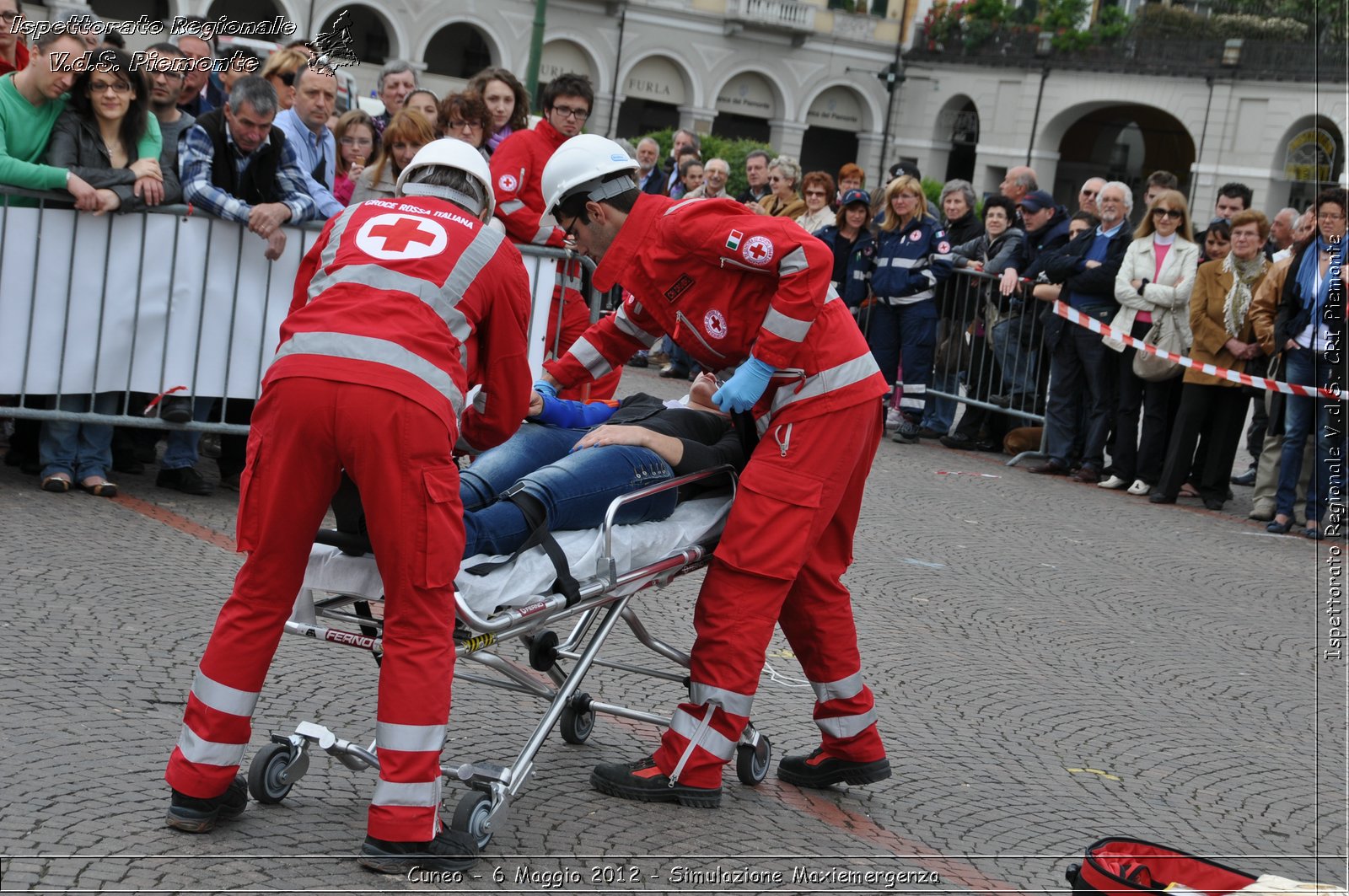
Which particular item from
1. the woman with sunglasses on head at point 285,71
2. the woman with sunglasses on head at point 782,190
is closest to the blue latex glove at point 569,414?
the woman with sunglasses on head at point 285,71

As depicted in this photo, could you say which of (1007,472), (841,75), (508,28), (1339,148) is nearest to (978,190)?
(841,75)

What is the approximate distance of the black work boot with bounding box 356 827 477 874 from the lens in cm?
347

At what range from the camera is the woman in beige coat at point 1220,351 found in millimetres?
9961

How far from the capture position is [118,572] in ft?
19.2

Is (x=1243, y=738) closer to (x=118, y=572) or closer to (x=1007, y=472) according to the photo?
(x=118, y=572)

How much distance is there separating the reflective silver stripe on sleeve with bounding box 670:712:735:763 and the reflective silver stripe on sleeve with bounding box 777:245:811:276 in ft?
4.14

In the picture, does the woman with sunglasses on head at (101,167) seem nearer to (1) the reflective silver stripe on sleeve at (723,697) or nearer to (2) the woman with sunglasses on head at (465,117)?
(2) the woman with sunglasses on head at (465,117)

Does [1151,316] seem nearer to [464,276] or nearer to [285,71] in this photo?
[285,71]

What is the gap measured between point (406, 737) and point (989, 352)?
9.21 meters

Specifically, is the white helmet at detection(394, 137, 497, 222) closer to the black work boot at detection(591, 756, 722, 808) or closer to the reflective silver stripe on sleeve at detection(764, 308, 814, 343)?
the reflective silver stripe on sleeve at detection(764, 308, 814, 343)

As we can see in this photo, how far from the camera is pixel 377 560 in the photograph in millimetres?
3531

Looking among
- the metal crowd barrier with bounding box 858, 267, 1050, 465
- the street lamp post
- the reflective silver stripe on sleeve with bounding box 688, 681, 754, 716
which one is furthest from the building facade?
the reflective silver stripe on sleeve with bounding box 688, 681, 754, 716

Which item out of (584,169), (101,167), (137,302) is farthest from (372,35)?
(584,169)

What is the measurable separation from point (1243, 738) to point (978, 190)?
167 ft
